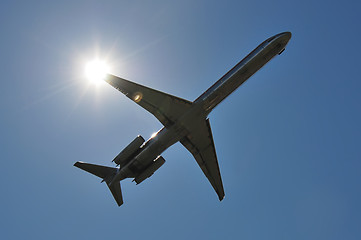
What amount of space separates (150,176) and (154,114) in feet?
22.4

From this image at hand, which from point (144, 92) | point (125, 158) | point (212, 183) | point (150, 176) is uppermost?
point (144, 92)

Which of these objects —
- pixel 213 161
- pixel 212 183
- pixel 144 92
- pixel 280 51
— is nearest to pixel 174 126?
pixel 144 92

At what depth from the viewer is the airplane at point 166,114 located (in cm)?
2862

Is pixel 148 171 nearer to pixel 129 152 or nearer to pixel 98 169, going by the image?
pixel 129 152

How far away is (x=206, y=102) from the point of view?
2898cm

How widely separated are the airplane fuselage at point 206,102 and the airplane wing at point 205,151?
1455mm

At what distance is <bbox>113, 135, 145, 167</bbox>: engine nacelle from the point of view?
2980 centimetres

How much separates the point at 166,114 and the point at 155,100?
184 centimetres

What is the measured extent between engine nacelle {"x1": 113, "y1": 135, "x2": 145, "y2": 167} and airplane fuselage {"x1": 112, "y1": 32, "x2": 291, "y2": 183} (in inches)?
19.5

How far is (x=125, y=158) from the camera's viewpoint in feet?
98.1

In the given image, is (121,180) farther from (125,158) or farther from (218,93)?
(218,93)

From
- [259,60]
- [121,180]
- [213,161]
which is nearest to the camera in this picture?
[259,60]

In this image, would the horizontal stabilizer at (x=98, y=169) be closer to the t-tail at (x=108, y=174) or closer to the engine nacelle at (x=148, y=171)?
the t-tail at (x=108, y=174)

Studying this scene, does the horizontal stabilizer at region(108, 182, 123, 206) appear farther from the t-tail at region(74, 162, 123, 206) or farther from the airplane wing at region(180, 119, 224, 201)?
the airplane wing at region(180, 119, 224, 201)
